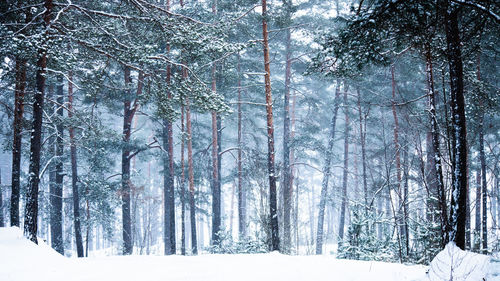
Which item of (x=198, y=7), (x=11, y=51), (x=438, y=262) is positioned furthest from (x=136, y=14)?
(x=438, y=262)

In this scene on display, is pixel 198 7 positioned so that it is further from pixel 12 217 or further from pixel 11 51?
pixel 12 217

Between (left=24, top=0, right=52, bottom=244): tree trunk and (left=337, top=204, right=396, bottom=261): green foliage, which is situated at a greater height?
(left=24, top=0, right=52, bottom=244): tree trunk

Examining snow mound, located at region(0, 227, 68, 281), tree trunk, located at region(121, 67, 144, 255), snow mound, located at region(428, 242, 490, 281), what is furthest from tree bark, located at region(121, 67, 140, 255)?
snow mound, located at region(428, 242, 490, 281)

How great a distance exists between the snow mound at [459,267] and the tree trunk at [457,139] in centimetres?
52

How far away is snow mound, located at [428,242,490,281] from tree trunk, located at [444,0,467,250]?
0.52 meters

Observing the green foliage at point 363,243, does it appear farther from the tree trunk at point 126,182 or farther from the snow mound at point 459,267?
the tree trunk at point 126,182

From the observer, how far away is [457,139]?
494 cm

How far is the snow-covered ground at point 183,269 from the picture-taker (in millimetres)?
5008

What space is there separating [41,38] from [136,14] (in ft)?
8.76

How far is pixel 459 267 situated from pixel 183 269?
4657 millimetres

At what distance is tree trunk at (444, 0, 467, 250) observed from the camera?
4801 mm

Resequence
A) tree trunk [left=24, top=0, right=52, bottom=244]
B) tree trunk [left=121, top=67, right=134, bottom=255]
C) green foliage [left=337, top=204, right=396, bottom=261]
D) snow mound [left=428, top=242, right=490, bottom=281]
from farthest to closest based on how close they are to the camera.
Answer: tree trunk [left=121, top=67, right=134, bottom=255]
green foliage [left=337, top=204, right=396, bottom=261]
tree trunk [left=24, top=0, right=52, bottom=244]
snow mound [left=428, top=242, right=490, bottom=281]

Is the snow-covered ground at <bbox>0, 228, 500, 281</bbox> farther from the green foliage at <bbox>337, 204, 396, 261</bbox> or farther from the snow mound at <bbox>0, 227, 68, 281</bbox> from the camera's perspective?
the green foliage at <bbox>337, 204, 396, 261</bbox>

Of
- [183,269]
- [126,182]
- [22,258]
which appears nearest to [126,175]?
[126,182]
